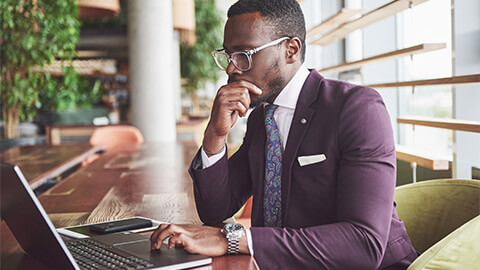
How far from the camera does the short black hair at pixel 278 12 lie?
1.54m

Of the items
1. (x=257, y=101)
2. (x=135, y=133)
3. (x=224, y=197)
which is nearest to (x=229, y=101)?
(x=257, y=101)

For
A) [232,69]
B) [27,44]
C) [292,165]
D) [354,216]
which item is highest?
[27,44]

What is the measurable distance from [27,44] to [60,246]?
221 inches

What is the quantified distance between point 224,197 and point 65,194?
0.98m

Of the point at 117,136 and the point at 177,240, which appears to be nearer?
the point at 177,240

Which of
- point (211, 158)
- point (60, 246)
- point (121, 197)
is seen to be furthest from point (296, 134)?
point (121, 197)

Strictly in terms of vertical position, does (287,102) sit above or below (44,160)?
above

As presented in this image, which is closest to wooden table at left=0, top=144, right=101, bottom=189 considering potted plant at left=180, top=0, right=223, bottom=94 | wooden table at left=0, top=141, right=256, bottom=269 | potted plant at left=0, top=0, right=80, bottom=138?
wooden table at left=0, top=141, right=256, bottom=269

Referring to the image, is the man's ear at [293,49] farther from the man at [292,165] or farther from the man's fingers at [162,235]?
the man's fingers at [162,235]

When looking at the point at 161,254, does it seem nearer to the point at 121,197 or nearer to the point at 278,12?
the point at 278,12

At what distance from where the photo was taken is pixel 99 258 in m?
1.20

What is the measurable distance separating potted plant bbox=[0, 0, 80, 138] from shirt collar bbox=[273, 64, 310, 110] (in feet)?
17.0

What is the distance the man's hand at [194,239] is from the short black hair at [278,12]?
66 cm

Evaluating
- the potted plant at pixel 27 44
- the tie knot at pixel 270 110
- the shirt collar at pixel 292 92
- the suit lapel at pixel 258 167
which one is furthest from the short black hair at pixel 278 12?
the potted plant at pixel 27 44
